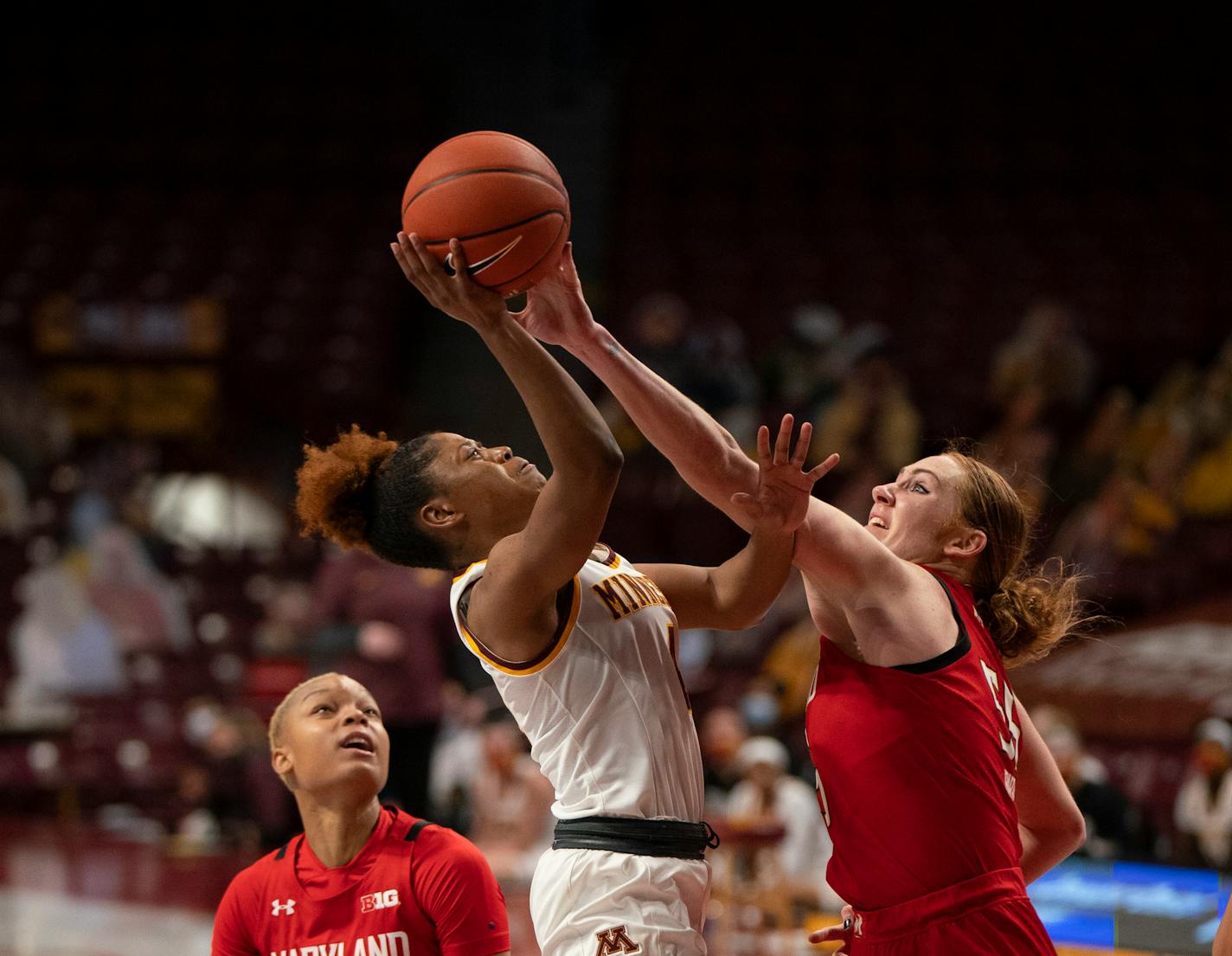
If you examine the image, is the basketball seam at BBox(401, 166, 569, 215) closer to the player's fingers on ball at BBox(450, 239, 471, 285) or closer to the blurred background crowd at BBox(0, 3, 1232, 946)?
the player's fingers on ball at BBox(450, 239, 471, 285)

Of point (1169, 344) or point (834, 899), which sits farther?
point (1169, 344)

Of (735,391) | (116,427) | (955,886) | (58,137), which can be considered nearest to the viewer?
(955,886)

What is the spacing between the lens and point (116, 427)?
12297mm

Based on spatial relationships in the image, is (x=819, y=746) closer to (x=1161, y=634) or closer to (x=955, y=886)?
(x=955, y=886)

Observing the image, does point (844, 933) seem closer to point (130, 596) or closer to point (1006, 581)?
point (1006, 581)

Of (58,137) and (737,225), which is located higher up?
(58,137)

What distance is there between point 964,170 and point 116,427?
317 inches

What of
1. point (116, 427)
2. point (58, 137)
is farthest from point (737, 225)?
point (58, 137)

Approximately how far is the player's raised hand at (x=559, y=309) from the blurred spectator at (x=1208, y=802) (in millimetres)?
5177

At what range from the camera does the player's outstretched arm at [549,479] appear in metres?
2.31

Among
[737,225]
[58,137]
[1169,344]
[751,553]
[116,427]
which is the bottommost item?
[751,553]

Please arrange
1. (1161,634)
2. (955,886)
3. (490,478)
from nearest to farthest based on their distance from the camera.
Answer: (955,886), (490,478), (1161,634)

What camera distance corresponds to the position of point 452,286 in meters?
2.38

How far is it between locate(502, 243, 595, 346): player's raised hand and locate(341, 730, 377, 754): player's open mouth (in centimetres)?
88
